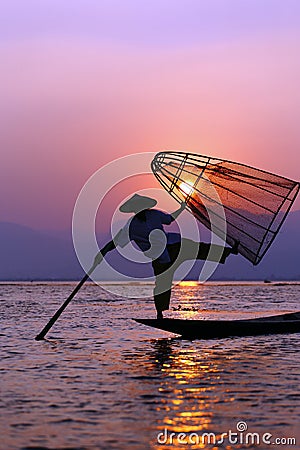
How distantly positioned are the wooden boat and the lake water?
11.3 inches

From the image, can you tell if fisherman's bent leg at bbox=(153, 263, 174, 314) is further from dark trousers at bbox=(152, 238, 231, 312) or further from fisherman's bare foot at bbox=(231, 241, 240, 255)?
fisherman's bare foot at bbox=(231, 241, 240, 255)

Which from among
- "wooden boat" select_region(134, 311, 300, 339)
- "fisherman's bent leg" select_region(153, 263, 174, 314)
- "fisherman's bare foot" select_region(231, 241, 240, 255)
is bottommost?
"wooden boat" select_region(134, 311, 300, 339)

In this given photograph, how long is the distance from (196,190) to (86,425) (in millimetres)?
9998

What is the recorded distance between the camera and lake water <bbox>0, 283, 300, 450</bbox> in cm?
912

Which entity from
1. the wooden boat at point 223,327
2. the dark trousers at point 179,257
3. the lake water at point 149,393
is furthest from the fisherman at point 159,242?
the lake water at point 149,393

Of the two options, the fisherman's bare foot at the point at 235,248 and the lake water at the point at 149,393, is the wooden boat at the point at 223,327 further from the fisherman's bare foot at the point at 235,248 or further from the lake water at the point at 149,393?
the fisherman's bare foot at the point at 235,248

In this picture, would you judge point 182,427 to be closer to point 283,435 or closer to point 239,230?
point 283,435

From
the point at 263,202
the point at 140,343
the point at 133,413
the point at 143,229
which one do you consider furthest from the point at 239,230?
the point at 133,413

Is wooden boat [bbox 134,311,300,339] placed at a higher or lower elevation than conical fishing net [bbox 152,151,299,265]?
lower

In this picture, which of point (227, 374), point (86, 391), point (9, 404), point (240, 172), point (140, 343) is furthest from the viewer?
point (140, 343)

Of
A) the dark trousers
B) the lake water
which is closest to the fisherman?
the dark trousers

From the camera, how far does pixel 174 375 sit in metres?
14.6

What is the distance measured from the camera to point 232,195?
732 inches

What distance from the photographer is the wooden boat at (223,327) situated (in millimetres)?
19422
